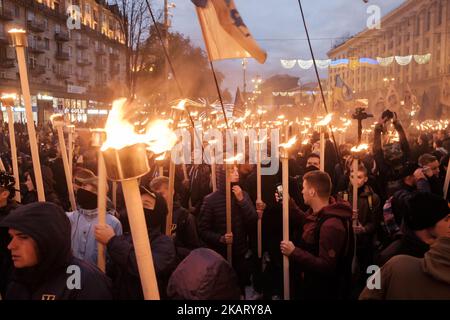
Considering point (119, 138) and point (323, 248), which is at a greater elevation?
point (119, 138)

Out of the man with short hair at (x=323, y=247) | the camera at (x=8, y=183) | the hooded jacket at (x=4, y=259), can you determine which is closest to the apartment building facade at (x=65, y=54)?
the camera at (x=8, y=183)

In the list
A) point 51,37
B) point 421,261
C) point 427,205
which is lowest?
point 421,261

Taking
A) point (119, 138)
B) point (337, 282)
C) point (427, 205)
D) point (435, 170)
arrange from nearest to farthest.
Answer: point (119, 138), point (427, 205), point (337, 282), point (435, 170)

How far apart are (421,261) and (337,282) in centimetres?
129

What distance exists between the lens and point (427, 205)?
106 inches

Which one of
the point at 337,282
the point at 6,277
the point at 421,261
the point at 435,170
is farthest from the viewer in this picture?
the point at 435,170

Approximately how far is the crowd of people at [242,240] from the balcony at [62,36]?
42.3m

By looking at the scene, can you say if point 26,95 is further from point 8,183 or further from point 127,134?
point 127,134

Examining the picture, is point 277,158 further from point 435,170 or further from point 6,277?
point 6,277

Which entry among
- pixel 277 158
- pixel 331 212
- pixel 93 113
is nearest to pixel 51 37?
pixel 93 113

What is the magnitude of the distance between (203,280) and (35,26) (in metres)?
44.1

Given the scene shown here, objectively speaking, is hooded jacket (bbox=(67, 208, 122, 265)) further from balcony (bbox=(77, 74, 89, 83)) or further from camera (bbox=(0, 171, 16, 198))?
balcony (bbox=(77, 74, 89, 83))

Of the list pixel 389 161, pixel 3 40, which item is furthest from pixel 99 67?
pixel 389 161

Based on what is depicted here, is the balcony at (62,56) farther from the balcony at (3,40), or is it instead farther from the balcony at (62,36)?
the balcony at (3,40)
